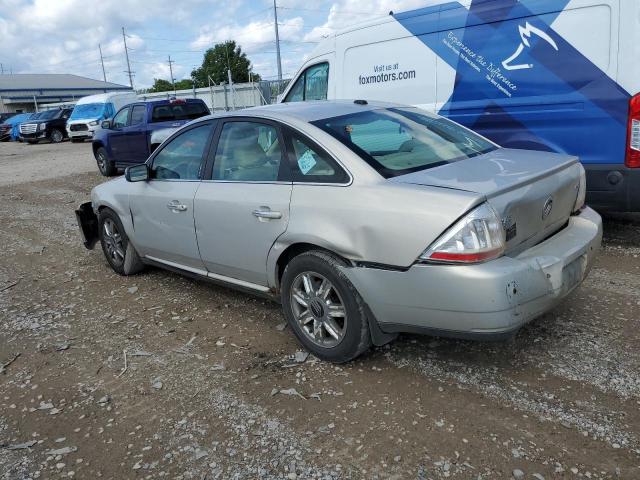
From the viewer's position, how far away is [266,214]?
135 inches

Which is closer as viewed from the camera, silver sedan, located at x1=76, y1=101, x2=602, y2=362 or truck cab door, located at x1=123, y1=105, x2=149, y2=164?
silver sedan, located at x1=76, y1=101, x2=602, y2=362

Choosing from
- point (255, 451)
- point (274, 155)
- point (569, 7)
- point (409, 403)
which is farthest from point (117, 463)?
point (569, 7)

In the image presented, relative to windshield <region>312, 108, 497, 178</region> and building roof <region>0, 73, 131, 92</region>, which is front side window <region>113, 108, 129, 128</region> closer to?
windshield <region>312, 108, 497, 178</region>

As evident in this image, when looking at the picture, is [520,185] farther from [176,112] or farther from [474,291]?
[176,112]

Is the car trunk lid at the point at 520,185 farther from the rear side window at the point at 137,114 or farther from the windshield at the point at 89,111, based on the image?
the windshield at the point at 89,111

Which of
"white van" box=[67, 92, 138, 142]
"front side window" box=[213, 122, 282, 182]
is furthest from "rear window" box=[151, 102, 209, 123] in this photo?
"white van" box=[67, 92, 138, 142]

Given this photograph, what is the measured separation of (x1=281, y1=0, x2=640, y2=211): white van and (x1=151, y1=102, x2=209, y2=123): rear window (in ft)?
24.0

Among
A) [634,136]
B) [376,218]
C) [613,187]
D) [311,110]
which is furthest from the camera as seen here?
[613,187]

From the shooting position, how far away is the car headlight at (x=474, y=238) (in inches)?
103

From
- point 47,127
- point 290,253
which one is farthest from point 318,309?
point 47,127

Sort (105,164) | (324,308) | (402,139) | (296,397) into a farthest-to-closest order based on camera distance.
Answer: (105,164)
(402,139)
(324,308)
(296,397)

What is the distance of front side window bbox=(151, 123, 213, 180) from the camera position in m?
4.17

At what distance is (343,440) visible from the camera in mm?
2637

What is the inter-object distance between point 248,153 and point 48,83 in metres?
77.3
